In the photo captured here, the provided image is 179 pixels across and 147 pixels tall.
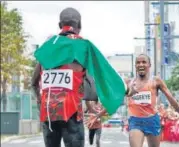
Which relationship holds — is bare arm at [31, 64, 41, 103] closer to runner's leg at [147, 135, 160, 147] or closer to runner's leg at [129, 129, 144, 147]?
runner's leg at [129, 129, 144, 147]

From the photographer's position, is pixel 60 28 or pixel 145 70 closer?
pixel 60 28

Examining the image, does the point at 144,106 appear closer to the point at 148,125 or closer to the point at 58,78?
the point at 148,125

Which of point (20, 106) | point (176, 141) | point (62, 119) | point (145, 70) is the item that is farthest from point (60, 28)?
point (20, 106)

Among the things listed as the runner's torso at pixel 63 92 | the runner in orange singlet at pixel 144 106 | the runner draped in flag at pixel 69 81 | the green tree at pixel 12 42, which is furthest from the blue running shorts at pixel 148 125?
the green tree at pixel 12 42

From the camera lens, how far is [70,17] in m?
A: 6.42

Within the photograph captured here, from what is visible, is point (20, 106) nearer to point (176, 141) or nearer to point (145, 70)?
point (176, 141)

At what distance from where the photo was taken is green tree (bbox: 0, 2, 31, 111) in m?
51.8

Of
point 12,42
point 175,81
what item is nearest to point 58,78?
point 175,81

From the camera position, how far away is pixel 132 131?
32.3ft

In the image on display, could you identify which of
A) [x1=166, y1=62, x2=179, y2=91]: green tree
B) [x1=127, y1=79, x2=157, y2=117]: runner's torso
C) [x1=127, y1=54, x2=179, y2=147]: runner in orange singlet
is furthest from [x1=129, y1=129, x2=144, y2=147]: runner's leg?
[x1=166, y1=62, x2=179, y2=91]: green tree

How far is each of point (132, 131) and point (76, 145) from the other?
3.66 m

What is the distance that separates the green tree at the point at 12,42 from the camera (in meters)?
51.8

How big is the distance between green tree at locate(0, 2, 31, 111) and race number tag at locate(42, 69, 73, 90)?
4519 cm

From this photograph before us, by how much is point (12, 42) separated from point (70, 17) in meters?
45.7
